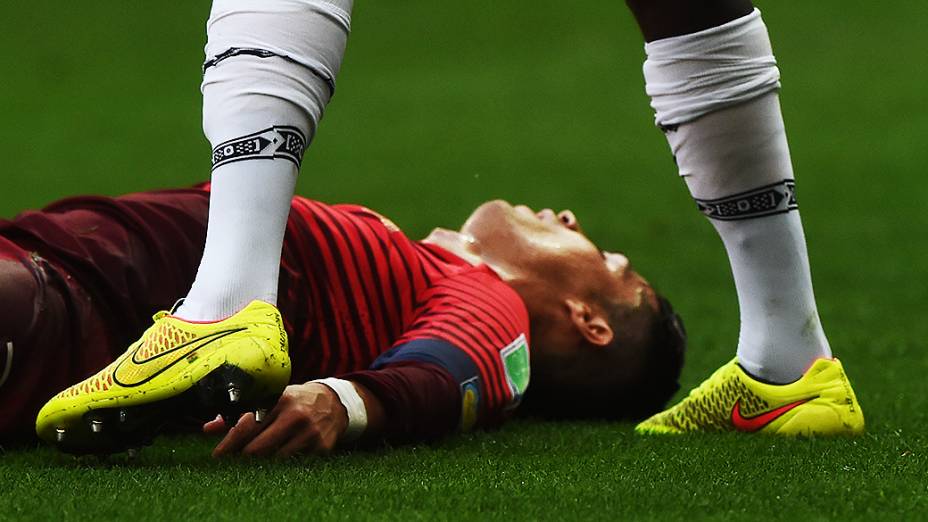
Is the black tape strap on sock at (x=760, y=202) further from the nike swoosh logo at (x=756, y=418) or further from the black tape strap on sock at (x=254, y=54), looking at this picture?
the black tape strap on sock at (x=254, y=54)

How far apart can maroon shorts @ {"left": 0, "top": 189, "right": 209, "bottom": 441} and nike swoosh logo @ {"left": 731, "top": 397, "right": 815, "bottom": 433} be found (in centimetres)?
103

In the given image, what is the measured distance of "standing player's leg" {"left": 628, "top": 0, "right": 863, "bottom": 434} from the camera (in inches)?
96.7

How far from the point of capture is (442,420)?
244 cm

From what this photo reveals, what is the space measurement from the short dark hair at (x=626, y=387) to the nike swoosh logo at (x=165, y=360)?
1.24 meters

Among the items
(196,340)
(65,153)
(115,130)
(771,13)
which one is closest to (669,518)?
(196,340)

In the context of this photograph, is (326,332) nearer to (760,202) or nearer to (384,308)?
(384,308)

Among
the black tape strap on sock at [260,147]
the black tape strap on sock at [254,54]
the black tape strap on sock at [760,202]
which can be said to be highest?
the black tape strap on sock at [254,54]

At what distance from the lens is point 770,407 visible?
2.65m

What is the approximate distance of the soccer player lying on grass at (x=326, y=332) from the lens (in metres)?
1.96

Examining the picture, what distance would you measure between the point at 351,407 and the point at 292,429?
120mm

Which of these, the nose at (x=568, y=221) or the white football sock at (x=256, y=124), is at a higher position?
the white football sock at (x=256, y=124)

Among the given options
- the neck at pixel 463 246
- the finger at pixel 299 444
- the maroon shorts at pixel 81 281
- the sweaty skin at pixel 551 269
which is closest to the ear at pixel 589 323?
the sweaty skin at pixel 551 269

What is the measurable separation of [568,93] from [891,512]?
31.5 ft

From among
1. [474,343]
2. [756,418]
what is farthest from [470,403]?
[756,418]
